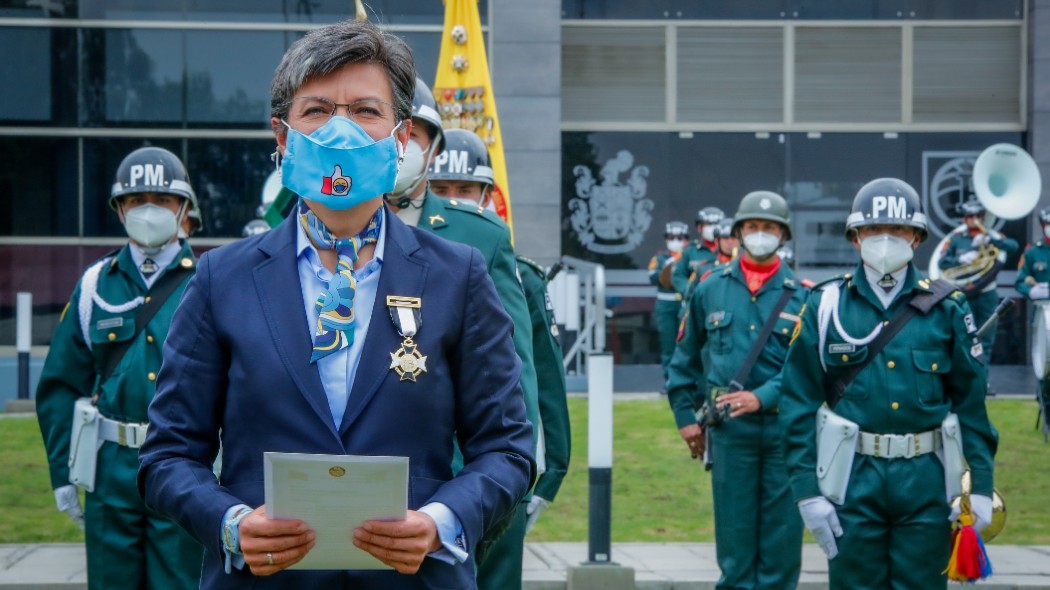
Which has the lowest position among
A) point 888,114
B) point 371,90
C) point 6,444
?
point 6,444

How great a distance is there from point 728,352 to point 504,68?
12105 mm

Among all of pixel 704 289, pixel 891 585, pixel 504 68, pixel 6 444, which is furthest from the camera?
pixel 504 68

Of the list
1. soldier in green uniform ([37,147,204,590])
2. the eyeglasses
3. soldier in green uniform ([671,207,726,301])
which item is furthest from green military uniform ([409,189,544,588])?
soldier in green uniform ([671,207,726,301])

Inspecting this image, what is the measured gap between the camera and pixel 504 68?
2048 cm

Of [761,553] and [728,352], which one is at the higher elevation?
[728,352]

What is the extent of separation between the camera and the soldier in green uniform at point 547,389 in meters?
6.10

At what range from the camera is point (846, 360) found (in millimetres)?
7051

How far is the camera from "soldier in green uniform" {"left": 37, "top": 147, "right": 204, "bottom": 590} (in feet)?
21.7

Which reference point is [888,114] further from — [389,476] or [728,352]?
[389,476]

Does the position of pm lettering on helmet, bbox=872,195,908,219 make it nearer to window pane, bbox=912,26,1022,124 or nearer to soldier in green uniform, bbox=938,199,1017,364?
soldier in green uniform, bbox=938,199,1017,364

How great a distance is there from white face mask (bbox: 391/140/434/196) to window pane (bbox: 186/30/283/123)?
1655 centimetres

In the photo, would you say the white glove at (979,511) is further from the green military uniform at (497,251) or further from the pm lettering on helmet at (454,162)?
the green military uniform at (497,251)

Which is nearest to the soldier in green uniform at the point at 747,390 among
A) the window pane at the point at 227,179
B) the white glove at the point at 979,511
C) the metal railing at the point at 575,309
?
the white glove at the point at 979,511

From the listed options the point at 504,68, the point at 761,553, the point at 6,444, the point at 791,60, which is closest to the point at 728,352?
the point at 761,553
